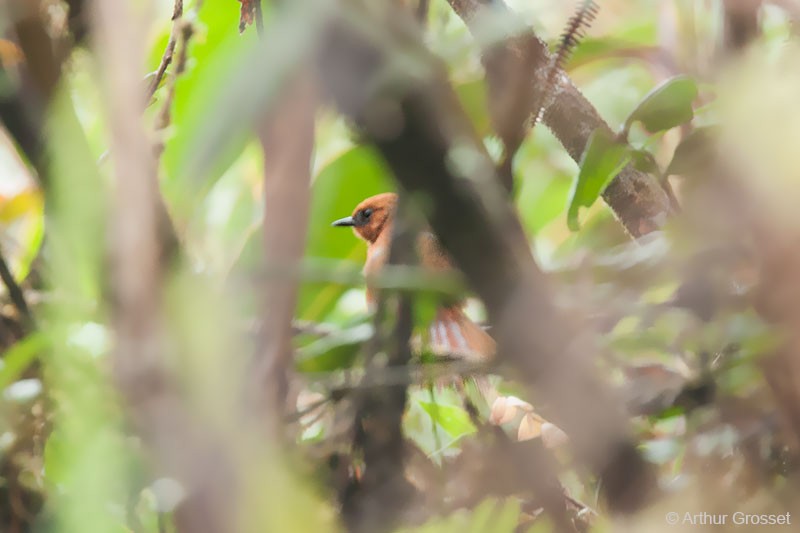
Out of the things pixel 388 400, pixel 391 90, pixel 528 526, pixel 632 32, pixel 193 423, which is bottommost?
pixel 632 32

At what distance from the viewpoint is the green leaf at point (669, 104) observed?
0.73m

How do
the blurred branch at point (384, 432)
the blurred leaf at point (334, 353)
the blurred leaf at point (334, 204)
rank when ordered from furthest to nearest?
the blurred leaf at point (334, 204)
the blurred leaf at point (334, 353)
the blurred branch at point (384, 432)

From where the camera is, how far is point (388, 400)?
48 centimetres

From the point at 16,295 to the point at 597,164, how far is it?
0.49m

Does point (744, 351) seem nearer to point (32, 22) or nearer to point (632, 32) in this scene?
point (32, 22)

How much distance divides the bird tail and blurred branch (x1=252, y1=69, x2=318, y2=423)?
1.18 ft

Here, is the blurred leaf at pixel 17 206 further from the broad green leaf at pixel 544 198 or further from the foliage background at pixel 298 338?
the broad green leaf at pixel 544 198

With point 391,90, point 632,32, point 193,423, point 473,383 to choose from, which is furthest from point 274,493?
point 632,32

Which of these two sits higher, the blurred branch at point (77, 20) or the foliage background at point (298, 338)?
the blurred branch at point (77, 20)

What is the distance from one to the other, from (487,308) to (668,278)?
0.46 ft

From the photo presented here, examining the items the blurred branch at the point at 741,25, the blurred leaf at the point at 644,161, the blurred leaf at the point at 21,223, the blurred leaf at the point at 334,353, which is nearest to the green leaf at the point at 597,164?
the blurred leaf at the point at 644,161

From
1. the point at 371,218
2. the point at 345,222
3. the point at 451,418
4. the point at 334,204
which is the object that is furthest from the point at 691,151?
the point at 371,218

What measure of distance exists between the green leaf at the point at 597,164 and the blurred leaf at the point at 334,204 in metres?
0.24

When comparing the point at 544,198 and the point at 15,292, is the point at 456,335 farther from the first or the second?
the point at 544,198
